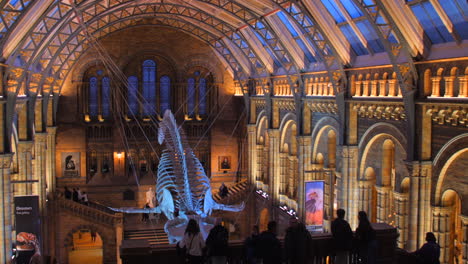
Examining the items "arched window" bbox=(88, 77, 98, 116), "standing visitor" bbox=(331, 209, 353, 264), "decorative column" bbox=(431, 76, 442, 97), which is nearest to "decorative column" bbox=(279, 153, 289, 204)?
"arched window" bbox=(88, 77, 98, 116)

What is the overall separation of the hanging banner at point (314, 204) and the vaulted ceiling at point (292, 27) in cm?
527

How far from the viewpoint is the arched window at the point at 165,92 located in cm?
4138

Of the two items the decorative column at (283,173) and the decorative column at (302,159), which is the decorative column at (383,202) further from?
the decorative column at (283,173)

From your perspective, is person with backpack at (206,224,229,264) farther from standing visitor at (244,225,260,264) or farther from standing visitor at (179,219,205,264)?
standing visitor at (244,225,260,264)

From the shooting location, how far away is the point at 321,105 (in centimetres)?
2497

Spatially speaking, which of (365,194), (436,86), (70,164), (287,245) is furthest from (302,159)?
(70,164)

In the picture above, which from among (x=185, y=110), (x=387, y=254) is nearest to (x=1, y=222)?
(x=387, y=254)

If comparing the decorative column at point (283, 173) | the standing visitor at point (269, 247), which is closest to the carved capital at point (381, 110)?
the standing visitor at point (269, 247)

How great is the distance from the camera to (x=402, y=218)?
60.8ft

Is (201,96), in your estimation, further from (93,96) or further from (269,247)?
(269,247)

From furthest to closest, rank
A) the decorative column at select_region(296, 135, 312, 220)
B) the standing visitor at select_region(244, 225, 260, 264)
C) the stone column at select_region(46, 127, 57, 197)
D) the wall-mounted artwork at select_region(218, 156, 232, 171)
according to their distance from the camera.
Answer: the wall-mounted artwork at select_region(218, 156, 232, 171) < the stone column at select_region(46, 127, 57, 197) < the decorative column at select_region(296, 135, 312, 220) < the standing visitor at select_region(244, 225, 260, 264)

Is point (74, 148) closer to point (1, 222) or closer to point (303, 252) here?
point (1, 222)

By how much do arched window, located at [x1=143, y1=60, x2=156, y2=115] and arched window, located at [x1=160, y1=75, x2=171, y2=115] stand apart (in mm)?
630

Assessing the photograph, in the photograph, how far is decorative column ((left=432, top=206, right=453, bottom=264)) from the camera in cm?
1667
